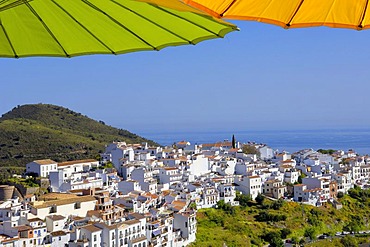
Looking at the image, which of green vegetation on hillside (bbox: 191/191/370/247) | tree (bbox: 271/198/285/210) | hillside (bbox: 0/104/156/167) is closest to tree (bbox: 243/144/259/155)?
hillside (bbox: 0/104/156/167)

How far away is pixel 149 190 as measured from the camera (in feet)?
64.8

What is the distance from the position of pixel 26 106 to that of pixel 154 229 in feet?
90.6

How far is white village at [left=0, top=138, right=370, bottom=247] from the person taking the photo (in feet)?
45.2

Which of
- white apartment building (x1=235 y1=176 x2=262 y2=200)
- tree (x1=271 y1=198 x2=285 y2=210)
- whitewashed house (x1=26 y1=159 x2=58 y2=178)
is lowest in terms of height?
tree (x1=271 y1=198 x2=285 y2=210)

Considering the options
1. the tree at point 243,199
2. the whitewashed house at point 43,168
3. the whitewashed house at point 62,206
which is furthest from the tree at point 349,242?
the whitewashed house at point 43,168

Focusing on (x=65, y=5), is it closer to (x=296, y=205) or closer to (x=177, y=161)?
(x=296, y=205)

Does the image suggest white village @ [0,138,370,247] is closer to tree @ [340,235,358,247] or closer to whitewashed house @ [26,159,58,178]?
whitewashed house @ [26,159,58,178]

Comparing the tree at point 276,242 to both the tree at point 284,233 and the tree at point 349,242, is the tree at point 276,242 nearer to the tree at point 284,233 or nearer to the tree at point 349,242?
the tree at point 284,233

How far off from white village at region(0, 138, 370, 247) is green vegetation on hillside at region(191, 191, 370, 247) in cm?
57

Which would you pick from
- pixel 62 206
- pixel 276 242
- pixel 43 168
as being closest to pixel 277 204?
pixel 276 242

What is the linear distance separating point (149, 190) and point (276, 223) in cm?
482

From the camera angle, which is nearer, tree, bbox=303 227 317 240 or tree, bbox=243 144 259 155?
tree, bbox=303 227 317 240

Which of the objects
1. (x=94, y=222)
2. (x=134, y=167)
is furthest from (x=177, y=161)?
(x=94, y=222)

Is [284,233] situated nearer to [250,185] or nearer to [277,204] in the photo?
[277,204]
